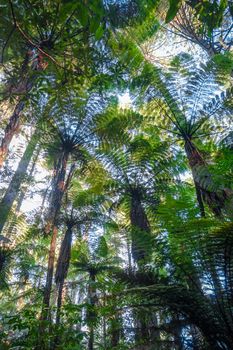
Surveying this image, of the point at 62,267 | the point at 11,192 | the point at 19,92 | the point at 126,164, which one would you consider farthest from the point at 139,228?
the point at 11,192

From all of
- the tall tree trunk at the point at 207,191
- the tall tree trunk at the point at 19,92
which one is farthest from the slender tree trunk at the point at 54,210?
the tall tree trunk at the point at 207,191

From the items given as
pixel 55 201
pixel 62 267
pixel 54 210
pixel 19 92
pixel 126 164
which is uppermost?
pixel 126 164

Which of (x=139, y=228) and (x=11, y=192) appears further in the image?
(x=11, y=192)

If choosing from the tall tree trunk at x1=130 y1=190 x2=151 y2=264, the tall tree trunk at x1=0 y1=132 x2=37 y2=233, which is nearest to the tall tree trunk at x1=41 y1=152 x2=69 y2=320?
the tall tree trunk at x1=0 y1=132 x2=37 y2=233

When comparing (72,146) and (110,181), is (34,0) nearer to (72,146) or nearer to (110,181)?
(72,146)

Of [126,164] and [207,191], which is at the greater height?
[126,164]

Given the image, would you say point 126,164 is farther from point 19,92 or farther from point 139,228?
point 19,92

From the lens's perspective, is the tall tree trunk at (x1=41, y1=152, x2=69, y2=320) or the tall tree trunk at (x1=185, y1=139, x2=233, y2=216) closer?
the tall tree trunk at (x1=185, y1=139, x2=233, y2=216)

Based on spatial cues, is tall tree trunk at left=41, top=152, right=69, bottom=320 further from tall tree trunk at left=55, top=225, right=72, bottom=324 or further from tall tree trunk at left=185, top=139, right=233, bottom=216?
tall tree trunk at left=185, top=139, right=233, bottom=216

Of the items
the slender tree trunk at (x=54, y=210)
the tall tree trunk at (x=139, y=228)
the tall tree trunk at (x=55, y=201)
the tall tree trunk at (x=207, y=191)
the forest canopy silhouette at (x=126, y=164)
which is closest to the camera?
the forest canopy silhouette at (x=126, y=164)

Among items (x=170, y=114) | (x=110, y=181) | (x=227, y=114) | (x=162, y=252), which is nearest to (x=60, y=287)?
(x=110, y=181)

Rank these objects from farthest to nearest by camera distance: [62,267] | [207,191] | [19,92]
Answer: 1. [62,267]
2. [207,191]
3. [19,92]

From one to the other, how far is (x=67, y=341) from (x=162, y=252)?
1.24 meters

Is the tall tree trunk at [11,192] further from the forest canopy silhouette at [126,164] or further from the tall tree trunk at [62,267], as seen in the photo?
the tall tree trunk at [62,267]
